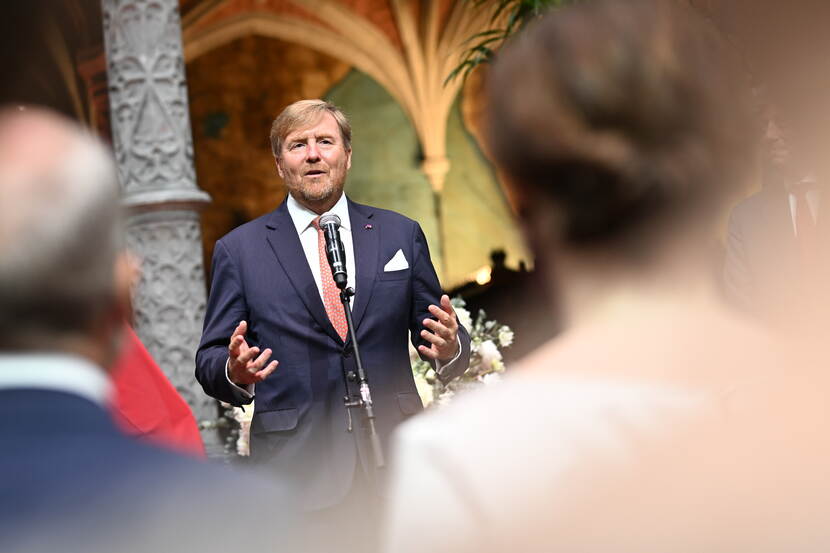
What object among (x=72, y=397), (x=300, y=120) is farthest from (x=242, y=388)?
(x=72, y=397)

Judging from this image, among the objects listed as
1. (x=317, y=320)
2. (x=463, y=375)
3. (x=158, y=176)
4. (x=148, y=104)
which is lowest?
(x=463, y=375)

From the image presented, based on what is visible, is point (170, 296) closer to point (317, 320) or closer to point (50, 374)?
point (317, 320)

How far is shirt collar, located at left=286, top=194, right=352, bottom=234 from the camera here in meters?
3.13

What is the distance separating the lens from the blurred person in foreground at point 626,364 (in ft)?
3.21

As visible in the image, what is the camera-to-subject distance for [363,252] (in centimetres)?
309

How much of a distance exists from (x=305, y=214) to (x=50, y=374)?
2228 millimetres

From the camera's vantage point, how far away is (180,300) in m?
5.73

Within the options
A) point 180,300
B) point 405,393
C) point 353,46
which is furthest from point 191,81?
point 405,393

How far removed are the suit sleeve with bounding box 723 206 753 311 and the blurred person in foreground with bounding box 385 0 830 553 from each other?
246cm

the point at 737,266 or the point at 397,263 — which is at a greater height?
the point at 397,263

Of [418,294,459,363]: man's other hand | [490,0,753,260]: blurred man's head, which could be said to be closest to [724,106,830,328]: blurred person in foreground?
[418,294,459,363]: man's other hand

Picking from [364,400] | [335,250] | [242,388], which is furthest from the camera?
[242,388]

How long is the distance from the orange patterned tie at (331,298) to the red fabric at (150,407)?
550 mm

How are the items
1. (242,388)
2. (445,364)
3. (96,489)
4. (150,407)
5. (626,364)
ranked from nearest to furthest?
(96,489)
(626,364)
(242,388)
(445,364)
(150,407)
